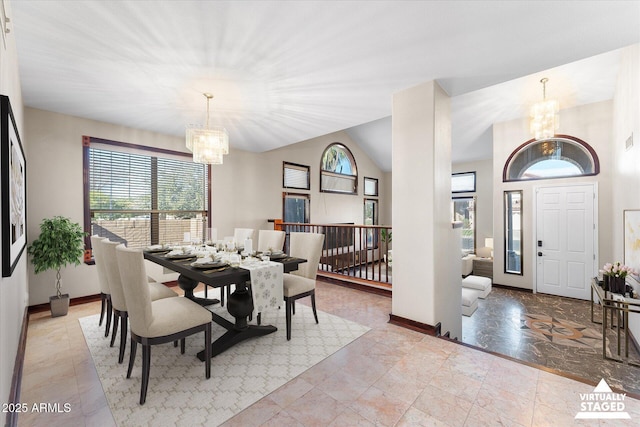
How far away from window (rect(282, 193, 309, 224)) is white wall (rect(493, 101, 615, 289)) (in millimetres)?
4432

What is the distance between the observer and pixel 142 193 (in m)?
4.55

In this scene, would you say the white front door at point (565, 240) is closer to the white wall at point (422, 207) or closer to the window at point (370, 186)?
the white wall at point (422, 207)

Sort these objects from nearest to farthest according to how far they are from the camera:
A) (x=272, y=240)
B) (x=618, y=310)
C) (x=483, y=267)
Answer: (x=618, y=310)
(x=272, y=240)
(x=483, y=267)

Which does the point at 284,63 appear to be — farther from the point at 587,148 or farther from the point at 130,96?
the point at 587,148

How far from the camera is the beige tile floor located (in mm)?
1729

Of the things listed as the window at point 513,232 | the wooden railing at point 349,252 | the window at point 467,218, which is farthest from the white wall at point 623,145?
the window at point 467,218

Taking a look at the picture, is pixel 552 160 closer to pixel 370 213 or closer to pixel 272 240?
pixel 370 213

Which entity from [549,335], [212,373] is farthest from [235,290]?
[549,335]

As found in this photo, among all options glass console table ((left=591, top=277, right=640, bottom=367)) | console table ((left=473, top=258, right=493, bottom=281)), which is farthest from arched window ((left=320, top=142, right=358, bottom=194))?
glass console table ((left=591, top=277, right=640, bottom=367))

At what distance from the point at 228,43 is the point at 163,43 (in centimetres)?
52

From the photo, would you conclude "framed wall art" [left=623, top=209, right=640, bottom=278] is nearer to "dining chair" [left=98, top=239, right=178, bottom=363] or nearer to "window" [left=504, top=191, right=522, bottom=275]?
"window" [left=504, top=191, right=522, bottom=275]

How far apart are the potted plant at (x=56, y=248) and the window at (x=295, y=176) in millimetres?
4126

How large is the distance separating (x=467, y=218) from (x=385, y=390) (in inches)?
299

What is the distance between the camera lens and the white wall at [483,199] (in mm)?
7887
